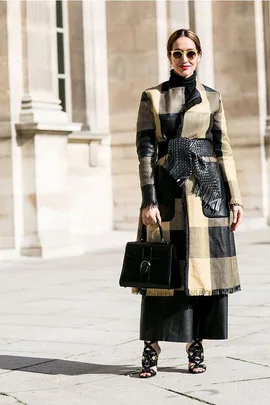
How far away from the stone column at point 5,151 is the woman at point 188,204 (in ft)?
26.0

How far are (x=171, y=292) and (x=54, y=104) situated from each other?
8640mm

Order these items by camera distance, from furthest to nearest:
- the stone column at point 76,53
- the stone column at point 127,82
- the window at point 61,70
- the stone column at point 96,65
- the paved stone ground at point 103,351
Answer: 1. the stone column at point 127,82
2. the stone column at point 96,65
3. the stone column at point 76,53
4. the window at point 61,70
5. the paved stone ground at point 103,351

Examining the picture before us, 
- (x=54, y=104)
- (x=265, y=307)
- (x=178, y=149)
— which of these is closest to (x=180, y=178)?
(x=178, y=149)

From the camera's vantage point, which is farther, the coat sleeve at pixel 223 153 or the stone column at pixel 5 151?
the stone column at pixel 5 151

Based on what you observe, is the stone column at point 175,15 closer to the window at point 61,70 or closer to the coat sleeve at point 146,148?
the window at point 61,70

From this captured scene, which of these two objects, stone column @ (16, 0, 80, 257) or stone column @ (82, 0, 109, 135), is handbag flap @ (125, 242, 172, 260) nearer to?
stone column @ (16, 0, 80, 257)

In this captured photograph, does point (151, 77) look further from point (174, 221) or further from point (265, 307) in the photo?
point (174, 221)

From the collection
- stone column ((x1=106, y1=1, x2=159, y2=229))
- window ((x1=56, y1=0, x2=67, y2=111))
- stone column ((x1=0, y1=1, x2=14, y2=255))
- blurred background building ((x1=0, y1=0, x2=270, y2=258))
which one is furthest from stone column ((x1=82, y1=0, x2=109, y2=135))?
stone column ((x1=0, y1=1, x2=14, y2=255))

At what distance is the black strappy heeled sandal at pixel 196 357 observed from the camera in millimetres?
5551

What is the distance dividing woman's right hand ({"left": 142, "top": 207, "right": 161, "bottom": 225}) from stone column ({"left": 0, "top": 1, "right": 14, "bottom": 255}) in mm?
8076

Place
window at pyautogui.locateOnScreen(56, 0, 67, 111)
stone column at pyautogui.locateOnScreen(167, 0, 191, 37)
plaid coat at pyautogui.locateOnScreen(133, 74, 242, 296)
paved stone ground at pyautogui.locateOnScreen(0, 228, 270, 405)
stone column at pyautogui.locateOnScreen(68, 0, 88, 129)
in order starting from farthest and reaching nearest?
stone column at pyautogui.locateOnScreen(167, 0, 191, 37) < stone column at pyautogui.locateOnScreen(68, 0, 88, 129) < window at pyautogui.locateOnScreen(56, 0, 67, 111) < plaid coat at pyautogui.locateOnScreen(133, 74, 242, 296) < paved stone ground at pyautogui.locateOnScreen(0, 228, 270, 405)

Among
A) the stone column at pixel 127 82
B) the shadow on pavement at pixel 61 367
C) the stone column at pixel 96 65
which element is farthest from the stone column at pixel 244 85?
the shadow on pavement at pixel 61 367

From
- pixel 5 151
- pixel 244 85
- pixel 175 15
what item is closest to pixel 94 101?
pixel 175 15

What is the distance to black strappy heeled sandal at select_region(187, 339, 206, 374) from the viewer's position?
18.2 feet
